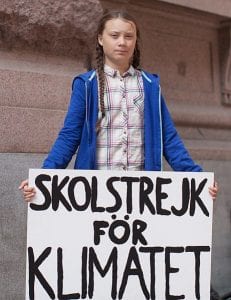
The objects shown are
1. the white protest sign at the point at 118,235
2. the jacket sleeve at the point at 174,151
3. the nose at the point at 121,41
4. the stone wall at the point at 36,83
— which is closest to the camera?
the white protest sign at the point at 118,235

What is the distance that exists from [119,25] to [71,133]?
574 mm

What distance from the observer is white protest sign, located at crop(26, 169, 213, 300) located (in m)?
2.98

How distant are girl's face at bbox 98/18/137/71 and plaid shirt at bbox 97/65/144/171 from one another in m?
0.09

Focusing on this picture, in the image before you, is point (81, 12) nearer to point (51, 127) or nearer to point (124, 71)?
point (51, 127)

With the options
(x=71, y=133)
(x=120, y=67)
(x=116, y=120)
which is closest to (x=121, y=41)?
(x=120, y=67)

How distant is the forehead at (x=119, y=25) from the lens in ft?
10.3

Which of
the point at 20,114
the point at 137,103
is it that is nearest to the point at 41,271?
the point at 137,103

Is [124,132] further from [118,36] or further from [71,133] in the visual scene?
[118,36]

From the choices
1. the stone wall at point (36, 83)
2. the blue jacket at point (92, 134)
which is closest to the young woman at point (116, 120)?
the blue jacket at point (92, 134)

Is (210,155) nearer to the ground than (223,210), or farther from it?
farther from it

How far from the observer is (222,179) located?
614 cm

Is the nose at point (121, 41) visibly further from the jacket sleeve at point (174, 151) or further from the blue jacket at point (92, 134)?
the jacket sleeve at point (174, 151)

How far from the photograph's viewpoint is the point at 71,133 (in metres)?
3.15

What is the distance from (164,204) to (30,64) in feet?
6.32
